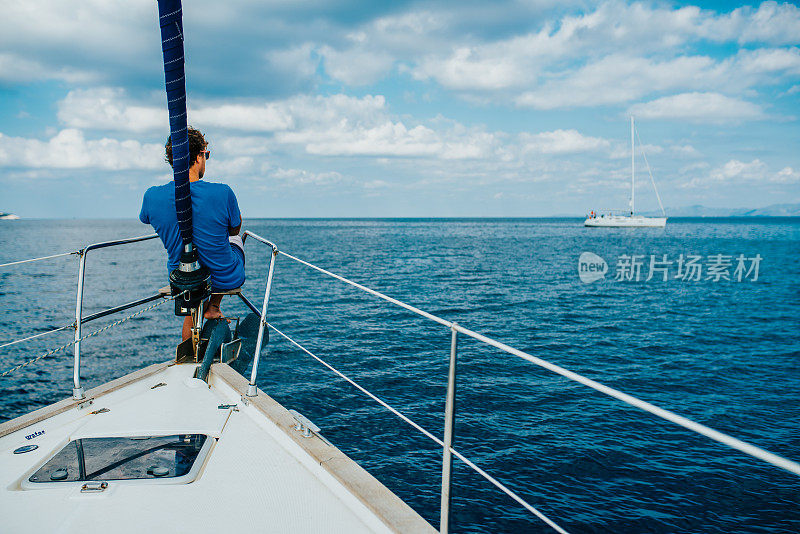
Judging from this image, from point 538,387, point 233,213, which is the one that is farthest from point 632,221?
point 233,213

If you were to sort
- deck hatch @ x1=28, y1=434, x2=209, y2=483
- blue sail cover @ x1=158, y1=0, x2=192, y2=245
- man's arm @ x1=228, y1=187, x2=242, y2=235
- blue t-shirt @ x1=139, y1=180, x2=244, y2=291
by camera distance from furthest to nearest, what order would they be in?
1. man's arm @ x1=228, y1=187, x2=242, y2=235
2. blue t-shirt @ x1=139, y1=180, x2=244, y2=291
3. blue sail cover @ x1=158, y1=0, x2=192, y2=245
4. deck hatch @ x1=28, y1=434, x2=209, y2=483

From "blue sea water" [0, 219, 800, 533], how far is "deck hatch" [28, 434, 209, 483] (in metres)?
4.13

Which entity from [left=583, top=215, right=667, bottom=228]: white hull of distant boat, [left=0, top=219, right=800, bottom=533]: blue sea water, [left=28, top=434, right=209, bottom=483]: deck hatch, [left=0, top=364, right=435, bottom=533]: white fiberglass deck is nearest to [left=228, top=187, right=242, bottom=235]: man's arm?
[left=0, top=364, right=435, bottom=533]: white fiberglass deck

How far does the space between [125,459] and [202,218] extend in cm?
169

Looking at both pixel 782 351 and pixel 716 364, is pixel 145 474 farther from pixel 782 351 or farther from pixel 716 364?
pixel 782 351

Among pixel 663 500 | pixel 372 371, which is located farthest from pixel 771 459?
pixel 372 371

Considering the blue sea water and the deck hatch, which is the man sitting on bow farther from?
the blue sea water

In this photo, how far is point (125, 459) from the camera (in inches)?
105

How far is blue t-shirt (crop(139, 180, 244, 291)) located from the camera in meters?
3.57

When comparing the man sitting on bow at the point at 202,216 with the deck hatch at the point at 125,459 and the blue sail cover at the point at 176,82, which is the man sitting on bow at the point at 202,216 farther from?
the deck hatch at the point at 125,459

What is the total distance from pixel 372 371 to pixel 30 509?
8814 mm

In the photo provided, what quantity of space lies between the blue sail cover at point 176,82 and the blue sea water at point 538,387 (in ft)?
16.4

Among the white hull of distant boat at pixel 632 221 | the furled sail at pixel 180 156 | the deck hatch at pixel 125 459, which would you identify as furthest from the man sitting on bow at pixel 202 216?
the white hull of distant boat at pixel 632 221

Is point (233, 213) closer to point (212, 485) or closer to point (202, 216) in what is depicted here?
point (202, 216)
